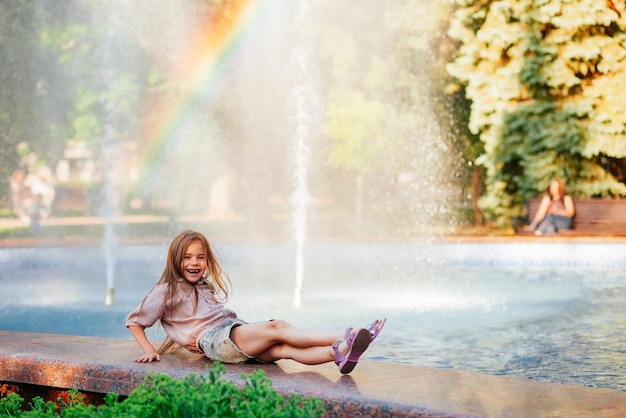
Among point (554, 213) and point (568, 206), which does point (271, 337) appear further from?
point (568, 206)

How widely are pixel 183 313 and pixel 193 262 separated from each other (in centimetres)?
26

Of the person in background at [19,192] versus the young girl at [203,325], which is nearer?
the young girl at [203,325]

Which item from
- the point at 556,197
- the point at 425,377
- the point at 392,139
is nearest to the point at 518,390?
the point at 425,377

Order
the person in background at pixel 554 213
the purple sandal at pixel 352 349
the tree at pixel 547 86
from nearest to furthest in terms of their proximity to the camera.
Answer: the purple sandal at pixel 352 349
the person in background at pixel 554 213
the tree at pixel 547 86

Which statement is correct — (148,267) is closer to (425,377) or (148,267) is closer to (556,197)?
(556,197)

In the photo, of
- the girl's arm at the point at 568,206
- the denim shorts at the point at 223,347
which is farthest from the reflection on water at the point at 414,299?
the girl's arm at the point at 568,206

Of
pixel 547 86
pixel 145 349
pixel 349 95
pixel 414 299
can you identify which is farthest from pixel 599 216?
pixel 145 349

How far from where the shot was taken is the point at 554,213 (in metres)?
19.0

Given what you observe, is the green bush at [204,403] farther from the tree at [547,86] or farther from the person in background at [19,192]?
→ the person in background at [19,192]

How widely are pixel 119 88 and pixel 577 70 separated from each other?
10531 millimetres

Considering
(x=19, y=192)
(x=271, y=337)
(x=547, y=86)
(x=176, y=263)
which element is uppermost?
(x=547, y=86)

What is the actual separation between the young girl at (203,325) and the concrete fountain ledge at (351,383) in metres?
0.08

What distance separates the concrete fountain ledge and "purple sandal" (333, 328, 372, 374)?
1.9 inches

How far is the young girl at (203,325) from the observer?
4.87 m
